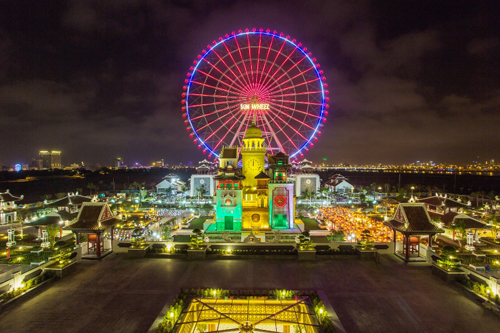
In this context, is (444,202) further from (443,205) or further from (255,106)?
(255,106)

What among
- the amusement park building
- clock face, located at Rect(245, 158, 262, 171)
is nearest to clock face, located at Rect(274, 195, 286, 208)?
the amusement park building

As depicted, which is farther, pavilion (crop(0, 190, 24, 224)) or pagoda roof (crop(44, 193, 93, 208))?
pagoda roof (crop(44, 193, 93, 208))

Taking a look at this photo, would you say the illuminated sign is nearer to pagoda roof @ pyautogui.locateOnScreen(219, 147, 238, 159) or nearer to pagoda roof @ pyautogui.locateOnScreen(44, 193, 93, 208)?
pagoda roof @ pyautogui.locateOnScreen(219, 147, 238, 159)

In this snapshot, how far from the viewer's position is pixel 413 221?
18.1 meters

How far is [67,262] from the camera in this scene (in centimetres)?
1559

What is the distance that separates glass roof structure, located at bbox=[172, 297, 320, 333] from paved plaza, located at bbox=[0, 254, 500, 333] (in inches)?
53.0

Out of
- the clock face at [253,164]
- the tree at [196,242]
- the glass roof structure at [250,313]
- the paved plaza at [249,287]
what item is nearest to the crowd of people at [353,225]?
the clock face at [253,164]

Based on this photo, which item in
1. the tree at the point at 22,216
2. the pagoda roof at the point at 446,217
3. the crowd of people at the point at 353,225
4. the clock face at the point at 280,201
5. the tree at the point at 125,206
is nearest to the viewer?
the pagoda roof at the point at 446,217

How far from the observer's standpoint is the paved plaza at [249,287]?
1088 centimetres

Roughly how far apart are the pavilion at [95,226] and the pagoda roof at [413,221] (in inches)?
785

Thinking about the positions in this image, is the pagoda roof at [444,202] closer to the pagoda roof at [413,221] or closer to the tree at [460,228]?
the tree at [460,228]

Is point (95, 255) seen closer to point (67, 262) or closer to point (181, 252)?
point (67, 262)

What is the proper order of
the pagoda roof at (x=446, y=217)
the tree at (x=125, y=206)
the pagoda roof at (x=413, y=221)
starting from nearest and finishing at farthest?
the pagoda roof at (x=413, y=221) → the pagoda roof at (x=446, y=217) → the tree at (x=125, y=206)

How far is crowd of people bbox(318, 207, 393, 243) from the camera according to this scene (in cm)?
3127
